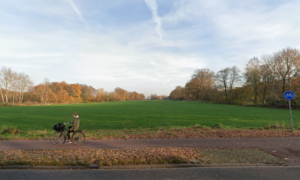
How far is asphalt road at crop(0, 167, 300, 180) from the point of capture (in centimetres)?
430

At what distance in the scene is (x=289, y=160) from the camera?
5477 millimetres

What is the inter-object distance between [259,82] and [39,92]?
103 meters

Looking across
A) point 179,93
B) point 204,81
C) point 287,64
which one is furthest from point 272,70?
point 179,93

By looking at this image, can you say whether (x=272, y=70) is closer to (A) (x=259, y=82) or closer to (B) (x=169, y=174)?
(A) (x=259, y=82)

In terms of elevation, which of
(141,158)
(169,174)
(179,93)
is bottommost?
(169,174)

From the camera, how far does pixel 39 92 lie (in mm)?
87688

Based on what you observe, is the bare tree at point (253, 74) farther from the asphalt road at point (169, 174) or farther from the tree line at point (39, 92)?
the tree line at point (39, 92)

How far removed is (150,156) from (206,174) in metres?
1.85

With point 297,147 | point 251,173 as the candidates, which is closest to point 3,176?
point 251,173

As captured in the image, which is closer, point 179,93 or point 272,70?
point 272,70

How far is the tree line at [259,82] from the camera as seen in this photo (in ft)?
139

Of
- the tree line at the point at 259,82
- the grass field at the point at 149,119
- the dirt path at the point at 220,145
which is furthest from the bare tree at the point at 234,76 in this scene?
the dirt path at the point at 220,145

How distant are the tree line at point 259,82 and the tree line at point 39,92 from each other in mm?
83797

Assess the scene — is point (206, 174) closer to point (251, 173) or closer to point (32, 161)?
point (251, 173)
